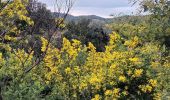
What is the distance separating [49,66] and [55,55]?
0.33m

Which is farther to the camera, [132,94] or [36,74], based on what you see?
[36,74]

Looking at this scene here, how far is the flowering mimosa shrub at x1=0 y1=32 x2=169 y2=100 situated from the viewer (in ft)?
32.4

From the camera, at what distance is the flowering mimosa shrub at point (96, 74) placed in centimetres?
988

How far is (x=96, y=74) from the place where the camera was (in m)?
10.4

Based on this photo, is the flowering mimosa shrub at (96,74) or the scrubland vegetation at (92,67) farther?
the flowering mimosa shrub at (96,74)

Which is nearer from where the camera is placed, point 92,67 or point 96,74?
point 96,74

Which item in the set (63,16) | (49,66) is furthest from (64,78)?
(63,16)

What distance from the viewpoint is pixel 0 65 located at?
1093cm

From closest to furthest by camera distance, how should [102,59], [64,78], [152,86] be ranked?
1. [152,86]
2. [102,59]
3. [64,78]

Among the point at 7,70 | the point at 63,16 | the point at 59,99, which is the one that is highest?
the point at 63,16

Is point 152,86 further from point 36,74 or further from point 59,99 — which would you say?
point 36,74

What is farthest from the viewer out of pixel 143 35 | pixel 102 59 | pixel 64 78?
pixel 143 35

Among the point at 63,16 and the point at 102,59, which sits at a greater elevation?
the point at 63,16

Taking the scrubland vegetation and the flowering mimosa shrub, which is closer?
the scrubland vegetation
